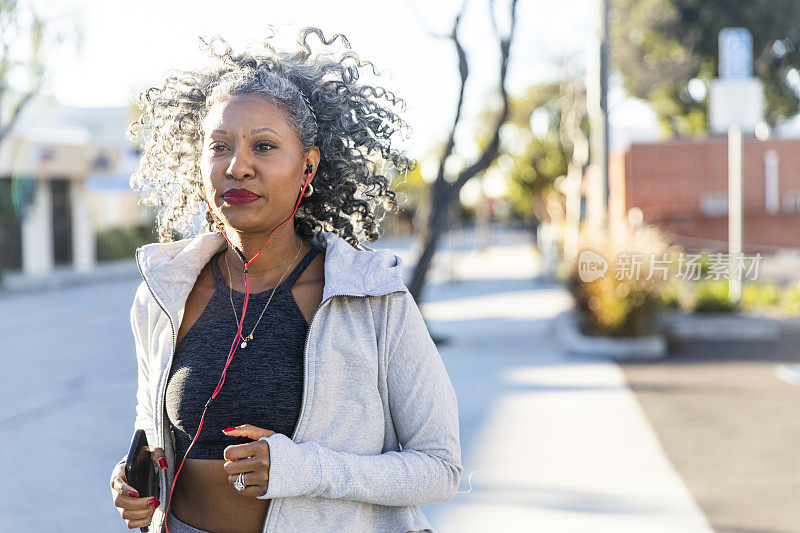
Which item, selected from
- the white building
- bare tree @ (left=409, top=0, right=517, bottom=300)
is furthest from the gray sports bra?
the white building

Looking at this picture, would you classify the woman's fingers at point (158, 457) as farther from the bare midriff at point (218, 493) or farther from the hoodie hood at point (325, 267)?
the hoodie hood at point (325, 267)

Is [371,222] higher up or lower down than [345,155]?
lower down

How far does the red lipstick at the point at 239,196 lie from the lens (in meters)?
1.98

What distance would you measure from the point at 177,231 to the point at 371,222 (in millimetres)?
635

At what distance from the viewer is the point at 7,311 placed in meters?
17.9

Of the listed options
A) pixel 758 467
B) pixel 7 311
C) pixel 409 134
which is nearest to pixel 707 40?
pixel 7 311

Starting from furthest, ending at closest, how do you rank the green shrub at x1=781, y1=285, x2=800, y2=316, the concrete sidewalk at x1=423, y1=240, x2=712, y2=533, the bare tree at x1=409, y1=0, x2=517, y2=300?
the green shrub at x1=781, y1=285, x2=800, y2=316
the bare tree at x1=409, y1=0, x2=517, y2=300
the concrete sidewalk at x1=423, y1=240, x2=712, y2=533

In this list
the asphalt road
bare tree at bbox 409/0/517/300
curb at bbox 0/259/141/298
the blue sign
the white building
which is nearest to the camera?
the asphalt road

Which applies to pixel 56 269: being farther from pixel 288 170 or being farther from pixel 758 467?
pixel 288 170

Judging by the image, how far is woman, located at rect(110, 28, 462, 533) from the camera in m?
1.90

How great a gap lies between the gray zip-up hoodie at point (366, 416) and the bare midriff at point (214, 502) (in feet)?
0.28

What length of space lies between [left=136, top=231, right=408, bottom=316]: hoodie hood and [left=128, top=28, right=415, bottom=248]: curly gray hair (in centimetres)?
10

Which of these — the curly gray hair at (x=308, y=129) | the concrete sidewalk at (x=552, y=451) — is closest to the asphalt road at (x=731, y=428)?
the concrete sidewalk at (x=552, y=451)

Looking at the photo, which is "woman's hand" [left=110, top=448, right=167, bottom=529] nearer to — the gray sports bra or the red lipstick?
the gray sports bra
